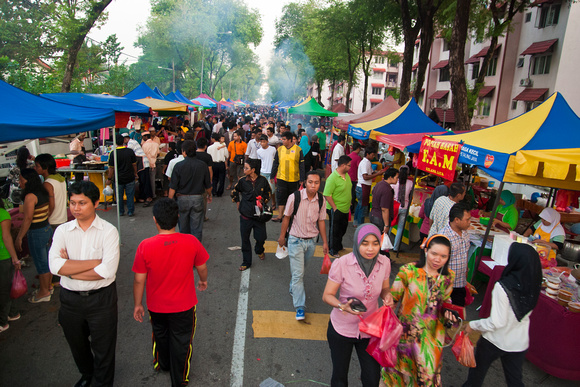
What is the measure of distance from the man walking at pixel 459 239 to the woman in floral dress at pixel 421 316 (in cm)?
116

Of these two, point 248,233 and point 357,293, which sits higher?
point 357,293

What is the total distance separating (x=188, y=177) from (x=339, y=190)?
2.57 meters

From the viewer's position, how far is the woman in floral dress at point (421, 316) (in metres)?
2.96

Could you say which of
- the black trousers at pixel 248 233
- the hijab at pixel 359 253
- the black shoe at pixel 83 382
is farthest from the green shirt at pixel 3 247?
the hijab at pixel 359 253

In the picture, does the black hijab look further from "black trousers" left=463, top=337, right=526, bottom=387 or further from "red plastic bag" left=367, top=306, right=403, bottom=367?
"red plastic bag" left=367, top=306, right=403, bottom=367

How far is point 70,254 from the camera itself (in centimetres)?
289

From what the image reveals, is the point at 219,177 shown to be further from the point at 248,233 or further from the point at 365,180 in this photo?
the point at 248,233

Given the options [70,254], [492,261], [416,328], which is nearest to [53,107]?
[70,254]

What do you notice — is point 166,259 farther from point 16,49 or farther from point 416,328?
point 16,49

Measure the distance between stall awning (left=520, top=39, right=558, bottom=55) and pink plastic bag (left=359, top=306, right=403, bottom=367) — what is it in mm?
24395

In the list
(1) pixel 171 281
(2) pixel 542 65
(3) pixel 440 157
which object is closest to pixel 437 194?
(3) pixel 440 157

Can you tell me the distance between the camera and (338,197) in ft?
20.9

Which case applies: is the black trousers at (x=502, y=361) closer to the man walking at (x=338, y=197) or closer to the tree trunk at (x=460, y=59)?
the man walking at (x=338, y=197)

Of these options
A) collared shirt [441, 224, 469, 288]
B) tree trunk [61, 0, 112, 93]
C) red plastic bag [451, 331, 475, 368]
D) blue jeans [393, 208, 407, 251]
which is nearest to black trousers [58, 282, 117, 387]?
red plastic bag [451, 331, 475, 368]
